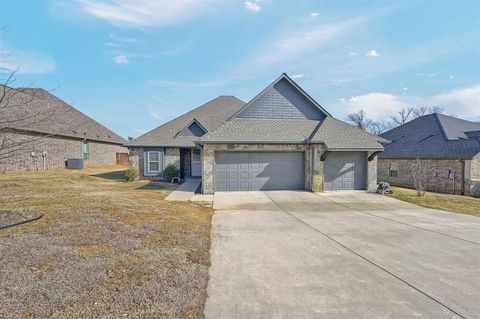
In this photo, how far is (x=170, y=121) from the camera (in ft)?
63.1

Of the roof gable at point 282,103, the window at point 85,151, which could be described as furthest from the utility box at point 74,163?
the roof gable at point 282,103

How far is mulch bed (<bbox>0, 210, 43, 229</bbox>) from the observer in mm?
6320

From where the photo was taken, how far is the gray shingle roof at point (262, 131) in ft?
43.5

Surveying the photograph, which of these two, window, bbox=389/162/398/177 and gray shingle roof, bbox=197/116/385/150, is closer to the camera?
gray shingle roof, bbox=197/116/385/150

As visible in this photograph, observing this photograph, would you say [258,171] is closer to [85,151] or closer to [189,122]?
[189,122]

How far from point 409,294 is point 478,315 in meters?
0.74

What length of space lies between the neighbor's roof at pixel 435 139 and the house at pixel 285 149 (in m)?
7.32

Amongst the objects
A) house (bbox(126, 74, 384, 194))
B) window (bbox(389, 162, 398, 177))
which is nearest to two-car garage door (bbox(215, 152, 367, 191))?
house (bbox(126, 74, 384, 194))

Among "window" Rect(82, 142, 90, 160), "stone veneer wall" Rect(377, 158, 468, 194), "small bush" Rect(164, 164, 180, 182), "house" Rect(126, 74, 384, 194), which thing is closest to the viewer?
"house" Rect(126, 74, 384, 194)

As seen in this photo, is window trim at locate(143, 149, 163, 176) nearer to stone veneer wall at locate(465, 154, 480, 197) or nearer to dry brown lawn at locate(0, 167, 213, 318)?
dry brown lawn at locate(0, 167, 213, 318)

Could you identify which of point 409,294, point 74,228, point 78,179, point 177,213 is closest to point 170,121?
point 78,179

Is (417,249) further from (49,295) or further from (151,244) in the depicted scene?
(49,295)

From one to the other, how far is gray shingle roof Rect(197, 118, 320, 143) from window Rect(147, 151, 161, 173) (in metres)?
5.43

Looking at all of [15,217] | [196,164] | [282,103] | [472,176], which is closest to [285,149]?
[282,103]
